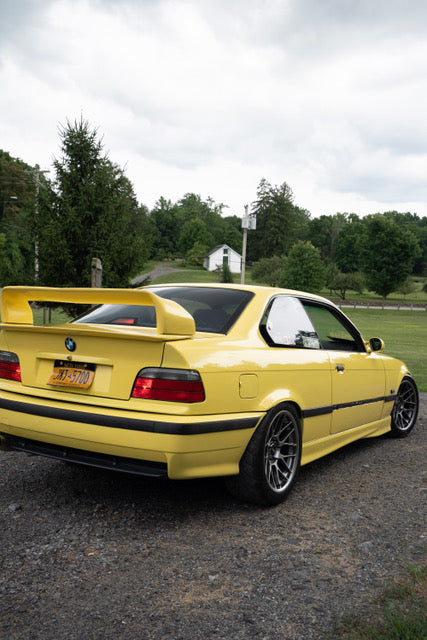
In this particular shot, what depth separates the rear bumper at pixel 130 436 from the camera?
10.4 ft

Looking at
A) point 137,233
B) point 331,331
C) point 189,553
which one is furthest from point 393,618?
point 137,233

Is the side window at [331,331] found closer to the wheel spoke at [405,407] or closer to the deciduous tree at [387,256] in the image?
the wheel spoke at [405,407]

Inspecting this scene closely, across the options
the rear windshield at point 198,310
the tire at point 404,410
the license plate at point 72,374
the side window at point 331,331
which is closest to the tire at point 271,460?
the rear windshield at point 198,310

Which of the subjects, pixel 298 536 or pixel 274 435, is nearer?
pixel 298 536

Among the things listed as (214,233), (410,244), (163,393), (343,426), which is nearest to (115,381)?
(163,393)

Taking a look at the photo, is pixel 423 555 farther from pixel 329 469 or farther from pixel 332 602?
pixel 329 469

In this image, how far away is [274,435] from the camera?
3756 mm

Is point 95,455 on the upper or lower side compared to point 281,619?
upper

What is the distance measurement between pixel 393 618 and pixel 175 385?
60.2 inches

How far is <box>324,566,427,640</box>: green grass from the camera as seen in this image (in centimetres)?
224

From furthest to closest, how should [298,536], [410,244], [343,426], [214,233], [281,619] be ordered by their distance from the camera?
[214,233] → [410,244] → [343,426] → [298,536] → [281,619]

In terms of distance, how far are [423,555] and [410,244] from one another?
233 ft

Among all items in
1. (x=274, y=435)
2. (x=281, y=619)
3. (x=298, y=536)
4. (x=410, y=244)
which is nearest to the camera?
(x=281, y=619)

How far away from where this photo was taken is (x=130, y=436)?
318cm
